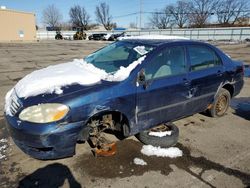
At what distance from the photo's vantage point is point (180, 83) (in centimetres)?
387

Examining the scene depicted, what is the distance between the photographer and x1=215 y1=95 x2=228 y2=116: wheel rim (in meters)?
4.94

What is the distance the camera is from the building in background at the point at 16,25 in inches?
1528

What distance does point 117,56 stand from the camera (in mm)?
4219

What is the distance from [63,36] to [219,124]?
5358cm

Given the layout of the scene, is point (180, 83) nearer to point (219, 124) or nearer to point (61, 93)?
point (219, 124)

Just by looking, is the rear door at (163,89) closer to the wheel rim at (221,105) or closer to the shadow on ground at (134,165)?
the shadow on ground at (134,165)

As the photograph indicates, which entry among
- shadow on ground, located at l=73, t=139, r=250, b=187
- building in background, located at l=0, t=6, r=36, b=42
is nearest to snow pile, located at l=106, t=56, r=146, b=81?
shadow on ground, located at l=73, t=139, r=250, b=187

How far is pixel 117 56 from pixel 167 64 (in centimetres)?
92

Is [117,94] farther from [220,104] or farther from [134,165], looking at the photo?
[220,104]

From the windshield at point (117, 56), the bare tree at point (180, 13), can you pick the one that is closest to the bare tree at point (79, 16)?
the bare tree at point (180, 13)

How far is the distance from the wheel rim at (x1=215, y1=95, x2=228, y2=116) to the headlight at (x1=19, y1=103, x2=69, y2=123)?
10.8 ft

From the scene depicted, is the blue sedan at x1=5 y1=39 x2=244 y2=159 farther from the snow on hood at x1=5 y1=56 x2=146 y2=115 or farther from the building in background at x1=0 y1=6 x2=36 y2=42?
the building in background at x1=0 y1=6 x2=36 y2=42

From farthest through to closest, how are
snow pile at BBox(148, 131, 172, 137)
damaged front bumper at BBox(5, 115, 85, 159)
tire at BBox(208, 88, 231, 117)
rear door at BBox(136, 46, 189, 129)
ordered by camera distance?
tire at BBox(208, 88, 231, 117) < snow pile at BBox(148, 131, 172, 137) < rear door at BBox(136, 46, 189, 129) < damaged front bumper at BBox(5, 115, 85, 159)

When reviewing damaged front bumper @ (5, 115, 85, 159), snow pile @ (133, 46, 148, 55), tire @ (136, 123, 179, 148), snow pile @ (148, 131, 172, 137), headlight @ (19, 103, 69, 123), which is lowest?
tire @ (136, 123, 179, 148)
